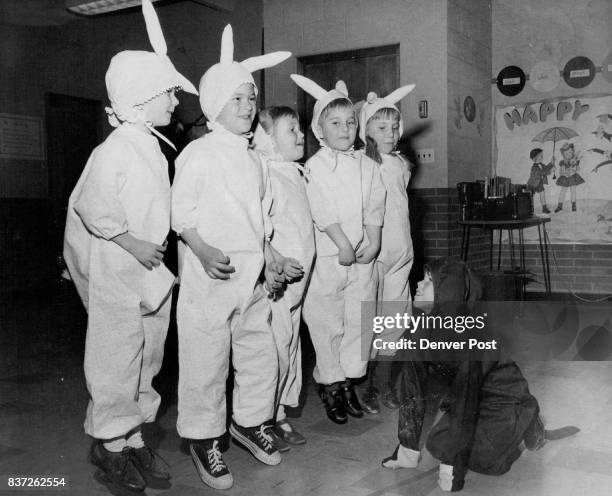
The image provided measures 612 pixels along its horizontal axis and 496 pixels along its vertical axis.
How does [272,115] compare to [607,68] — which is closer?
[272,115]

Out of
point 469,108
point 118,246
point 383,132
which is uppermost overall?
point 469,108

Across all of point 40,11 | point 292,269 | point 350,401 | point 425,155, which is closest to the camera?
point 292,269

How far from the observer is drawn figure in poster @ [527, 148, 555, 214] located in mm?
5680

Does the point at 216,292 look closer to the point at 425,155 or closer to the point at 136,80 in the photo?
the point at 136,80

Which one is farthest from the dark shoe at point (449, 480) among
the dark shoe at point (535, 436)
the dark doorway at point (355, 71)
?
the dark doorway at point (355, 71)

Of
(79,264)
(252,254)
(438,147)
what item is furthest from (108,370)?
(438,147)

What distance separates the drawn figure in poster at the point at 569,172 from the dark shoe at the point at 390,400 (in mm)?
3383

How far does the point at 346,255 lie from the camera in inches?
105

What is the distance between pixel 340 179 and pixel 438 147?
101 inches

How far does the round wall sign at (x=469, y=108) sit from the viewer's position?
5.41 m

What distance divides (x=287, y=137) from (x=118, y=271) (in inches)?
35.8

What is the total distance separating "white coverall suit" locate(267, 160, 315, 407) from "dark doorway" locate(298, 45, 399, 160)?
A: 2980 mm

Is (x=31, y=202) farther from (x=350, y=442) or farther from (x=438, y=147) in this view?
(x=350, y=442)

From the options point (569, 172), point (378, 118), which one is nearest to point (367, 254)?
point (378, 118)
